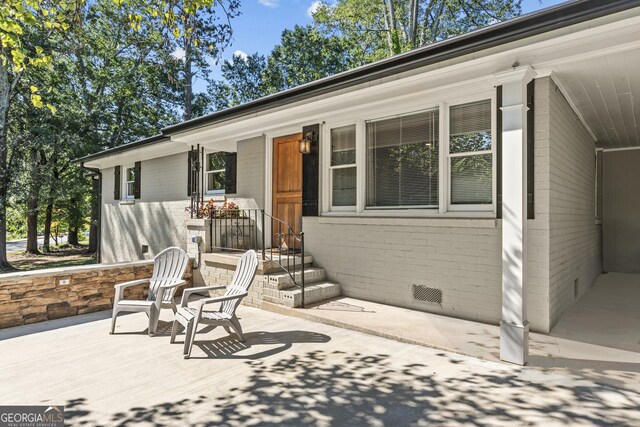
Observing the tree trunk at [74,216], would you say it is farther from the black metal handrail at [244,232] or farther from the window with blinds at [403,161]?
the window with blinds at [403,161]

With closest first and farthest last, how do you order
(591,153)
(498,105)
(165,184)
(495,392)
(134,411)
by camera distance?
(134,411), (495,392), (498,105), (591,153), (165,184)

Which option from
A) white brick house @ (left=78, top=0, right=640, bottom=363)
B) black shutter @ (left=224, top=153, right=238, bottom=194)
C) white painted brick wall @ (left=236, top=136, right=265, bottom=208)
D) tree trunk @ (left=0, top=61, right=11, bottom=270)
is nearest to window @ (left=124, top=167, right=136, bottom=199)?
tree trunk @ (left=0, top=61, right=11, bottom=270)

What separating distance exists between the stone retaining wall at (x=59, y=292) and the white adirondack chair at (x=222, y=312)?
2121mm

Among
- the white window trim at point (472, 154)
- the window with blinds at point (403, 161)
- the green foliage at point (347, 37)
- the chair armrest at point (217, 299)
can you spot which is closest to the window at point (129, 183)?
the window with blinds at point (403, 161)

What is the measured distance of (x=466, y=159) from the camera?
4.85 metres

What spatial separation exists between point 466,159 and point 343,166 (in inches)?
79.4

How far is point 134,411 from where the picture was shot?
2.70m

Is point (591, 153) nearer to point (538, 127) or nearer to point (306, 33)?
point (538, 127)

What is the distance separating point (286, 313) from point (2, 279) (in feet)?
12.2

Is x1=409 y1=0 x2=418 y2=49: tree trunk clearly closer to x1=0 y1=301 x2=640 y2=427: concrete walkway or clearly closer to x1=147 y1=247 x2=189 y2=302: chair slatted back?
x1=147 y1=247 x2=189 y2=302: chair slatted back

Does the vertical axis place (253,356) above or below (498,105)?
below

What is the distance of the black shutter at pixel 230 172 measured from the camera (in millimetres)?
8078

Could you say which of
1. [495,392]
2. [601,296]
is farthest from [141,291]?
[601,296]

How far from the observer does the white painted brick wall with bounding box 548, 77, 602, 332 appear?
14.3 feet
